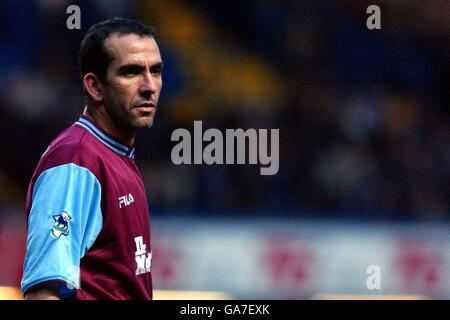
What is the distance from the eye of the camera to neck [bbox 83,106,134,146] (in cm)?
279

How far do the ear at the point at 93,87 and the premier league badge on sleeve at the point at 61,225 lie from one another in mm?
572

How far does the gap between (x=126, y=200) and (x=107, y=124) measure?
0.30 metres

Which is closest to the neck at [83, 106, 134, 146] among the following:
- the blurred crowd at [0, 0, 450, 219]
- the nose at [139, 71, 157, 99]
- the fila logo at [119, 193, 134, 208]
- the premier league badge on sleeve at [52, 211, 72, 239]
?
the nose at [139, 71, 157, 99]

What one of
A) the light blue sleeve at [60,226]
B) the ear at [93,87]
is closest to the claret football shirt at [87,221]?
the light blue sleeve at [60,226]

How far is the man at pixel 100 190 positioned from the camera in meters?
2.34

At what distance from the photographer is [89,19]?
6.06 metres

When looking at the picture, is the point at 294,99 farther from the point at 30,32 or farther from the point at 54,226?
the point at 54,226

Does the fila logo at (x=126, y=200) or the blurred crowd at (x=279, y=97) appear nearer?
the fila logo at (x=126, y=200)

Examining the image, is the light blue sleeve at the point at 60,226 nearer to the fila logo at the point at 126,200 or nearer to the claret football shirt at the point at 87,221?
the claret football shirt at the point at 87,221

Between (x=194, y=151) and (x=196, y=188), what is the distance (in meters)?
0.24

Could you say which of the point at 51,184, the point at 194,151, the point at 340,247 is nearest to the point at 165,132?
the point at 194,151

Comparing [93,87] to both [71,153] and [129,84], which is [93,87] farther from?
[71,153]

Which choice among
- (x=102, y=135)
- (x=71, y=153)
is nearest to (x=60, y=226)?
(x=71, y=153)

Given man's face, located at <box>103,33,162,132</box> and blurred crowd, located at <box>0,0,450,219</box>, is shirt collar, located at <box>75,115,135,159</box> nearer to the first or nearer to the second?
man's face, located at <box>103,33,162,132</box>
